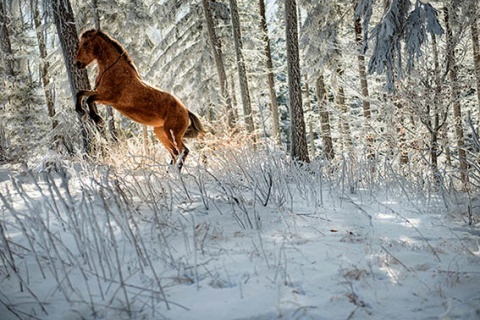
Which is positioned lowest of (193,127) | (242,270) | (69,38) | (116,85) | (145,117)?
(242,270)

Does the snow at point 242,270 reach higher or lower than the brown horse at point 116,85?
lower

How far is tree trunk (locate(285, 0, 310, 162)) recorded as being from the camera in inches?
338

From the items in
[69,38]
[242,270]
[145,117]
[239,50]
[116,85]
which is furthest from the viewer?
[239,50]

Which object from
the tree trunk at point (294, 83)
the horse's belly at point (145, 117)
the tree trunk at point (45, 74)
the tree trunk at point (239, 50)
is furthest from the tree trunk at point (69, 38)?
the tree trunk at point (45, 74)

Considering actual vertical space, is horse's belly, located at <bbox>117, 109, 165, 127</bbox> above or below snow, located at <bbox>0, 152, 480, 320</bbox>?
above

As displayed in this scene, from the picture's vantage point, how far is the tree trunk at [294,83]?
28.1 ft

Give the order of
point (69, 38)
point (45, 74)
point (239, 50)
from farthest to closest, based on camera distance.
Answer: point (45, 74) → point (239, 50) → point (69, 38)

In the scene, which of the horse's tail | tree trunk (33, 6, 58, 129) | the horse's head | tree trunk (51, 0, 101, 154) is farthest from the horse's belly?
tree trunk (33, 6, 58, 129)

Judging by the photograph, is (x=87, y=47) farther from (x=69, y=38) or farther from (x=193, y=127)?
(x=69, y=38)

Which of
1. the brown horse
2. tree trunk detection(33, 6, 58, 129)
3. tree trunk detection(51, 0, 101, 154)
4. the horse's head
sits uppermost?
tree trunk detection(33, 6, 58, 129)

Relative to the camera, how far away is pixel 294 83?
8867 millimetres

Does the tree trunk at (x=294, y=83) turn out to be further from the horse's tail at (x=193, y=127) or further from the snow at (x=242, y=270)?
the snow at (x=242, y=270)

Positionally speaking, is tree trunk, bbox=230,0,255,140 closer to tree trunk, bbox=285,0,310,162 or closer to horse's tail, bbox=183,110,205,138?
tree trunk, bbox=285,0,310,162

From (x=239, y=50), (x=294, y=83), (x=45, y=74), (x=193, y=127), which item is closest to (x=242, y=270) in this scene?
(x=193, y=127)
